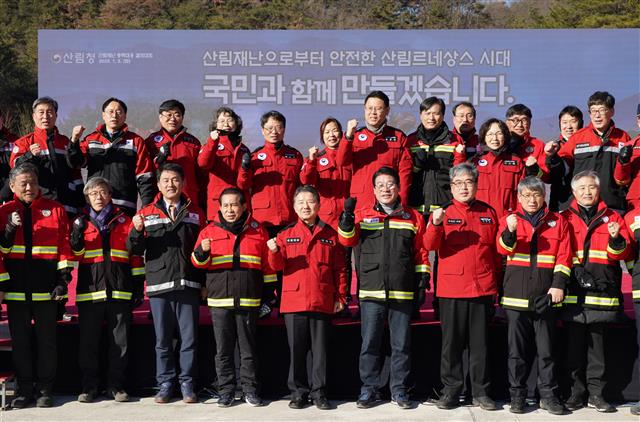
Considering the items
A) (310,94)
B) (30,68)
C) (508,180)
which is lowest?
(508,180)

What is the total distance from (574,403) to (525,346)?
21.3 inches

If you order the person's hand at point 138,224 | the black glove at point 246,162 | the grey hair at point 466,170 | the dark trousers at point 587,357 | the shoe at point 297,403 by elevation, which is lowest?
the shoe at point 297,403

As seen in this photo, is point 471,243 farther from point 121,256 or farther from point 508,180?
point 121,256

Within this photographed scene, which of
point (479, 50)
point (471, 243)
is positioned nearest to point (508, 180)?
point (471, 243)

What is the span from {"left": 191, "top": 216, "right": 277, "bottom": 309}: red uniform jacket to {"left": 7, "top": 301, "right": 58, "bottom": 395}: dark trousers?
113 cm

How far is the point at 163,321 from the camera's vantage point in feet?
21.4

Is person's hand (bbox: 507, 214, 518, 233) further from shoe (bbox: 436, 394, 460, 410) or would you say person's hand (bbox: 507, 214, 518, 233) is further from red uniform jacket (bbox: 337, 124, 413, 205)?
red uniform jacket (bbox: 337, 124, 413, 205)

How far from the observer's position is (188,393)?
658 centimetres

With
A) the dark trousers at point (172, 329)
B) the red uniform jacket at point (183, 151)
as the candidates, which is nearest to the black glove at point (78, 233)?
the dark trousers at point (172, 329)

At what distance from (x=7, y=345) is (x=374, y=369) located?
2.77 meters

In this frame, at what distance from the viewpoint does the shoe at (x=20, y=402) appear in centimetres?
643

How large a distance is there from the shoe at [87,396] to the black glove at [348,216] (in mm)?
2196

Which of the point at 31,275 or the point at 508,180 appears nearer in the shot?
the point at 31,275

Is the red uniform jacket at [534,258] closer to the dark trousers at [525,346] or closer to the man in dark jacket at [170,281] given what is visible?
the dark trousers at [525,346]
